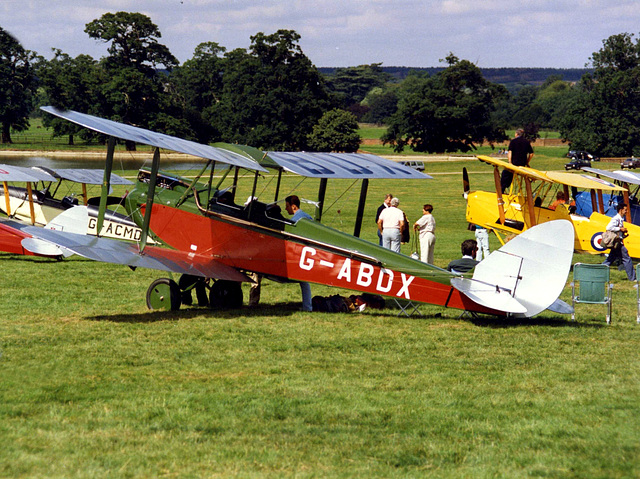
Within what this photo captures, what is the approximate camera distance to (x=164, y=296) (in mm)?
10492

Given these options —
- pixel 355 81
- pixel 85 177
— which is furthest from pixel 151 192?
pixel 355 81

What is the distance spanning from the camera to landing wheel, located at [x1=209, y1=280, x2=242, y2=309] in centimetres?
1098

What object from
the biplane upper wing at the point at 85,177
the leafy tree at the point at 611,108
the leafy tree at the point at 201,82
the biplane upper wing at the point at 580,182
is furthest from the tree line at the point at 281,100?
the biplane upper wing at the point at 580,182

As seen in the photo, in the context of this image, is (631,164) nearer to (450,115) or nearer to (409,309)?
(450,115)

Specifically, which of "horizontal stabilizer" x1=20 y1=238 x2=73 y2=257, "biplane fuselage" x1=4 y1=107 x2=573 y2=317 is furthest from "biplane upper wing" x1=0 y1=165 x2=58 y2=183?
"biplane fuselage" x1=4 y1=107 x2=573 y2=317

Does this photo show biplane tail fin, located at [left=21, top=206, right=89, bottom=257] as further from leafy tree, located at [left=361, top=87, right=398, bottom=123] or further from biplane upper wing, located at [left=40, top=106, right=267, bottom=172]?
leafy tree, located at [left=361, top=87, right=398, bottom=123]

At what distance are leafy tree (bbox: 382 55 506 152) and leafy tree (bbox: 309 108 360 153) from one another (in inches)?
205

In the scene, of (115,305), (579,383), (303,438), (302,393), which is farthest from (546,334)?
(115,305)

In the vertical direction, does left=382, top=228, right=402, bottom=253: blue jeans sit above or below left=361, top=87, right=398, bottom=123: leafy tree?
below

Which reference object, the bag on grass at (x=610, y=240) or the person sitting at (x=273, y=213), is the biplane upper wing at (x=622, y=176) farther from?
the person sitting at (x=273, y=213)

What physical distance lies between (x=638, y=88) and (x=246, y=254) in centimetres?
7559

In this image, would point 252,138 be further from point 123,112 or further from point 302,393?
point 302,393

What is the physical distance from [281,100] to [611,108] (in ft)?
112

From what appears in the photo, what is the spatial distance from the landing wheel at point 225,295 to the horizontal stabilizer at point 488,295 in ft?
11.3
